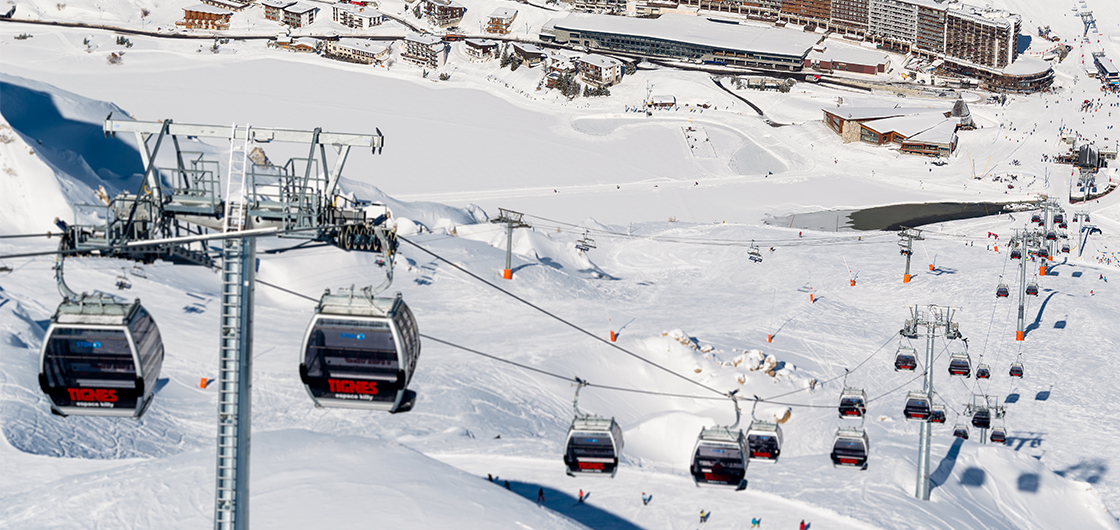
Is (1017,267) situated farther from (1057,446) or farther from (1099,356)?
(1057,446)

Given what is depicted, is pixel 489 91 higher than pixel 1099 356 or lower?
higher

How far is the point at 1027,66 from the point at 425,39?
182ft

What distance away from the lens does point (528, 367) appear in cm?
4316

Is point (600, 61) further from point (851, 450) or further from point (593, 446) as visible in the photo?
point (593, 446)

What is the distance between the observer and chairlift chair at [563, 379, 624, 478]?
875 inches

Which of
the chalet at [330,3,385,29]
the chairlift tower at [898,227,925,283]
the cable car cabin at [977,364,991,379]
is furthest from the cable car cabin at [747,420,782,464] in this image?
the chalet at [330,3,385,29]

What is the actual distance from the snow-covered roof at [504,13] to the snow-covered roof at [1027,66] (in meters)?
47.0

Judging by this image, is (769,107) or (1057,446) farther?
(769,107)

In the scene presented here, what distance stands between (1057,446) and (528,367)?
18.1 meters

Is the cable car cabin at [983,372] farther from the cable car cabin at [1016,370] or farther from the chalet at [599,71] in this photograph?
the chalet at [599,71]

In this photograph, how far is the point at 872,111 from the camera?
100m

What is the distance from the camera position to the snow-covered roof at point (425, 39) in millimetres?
110000

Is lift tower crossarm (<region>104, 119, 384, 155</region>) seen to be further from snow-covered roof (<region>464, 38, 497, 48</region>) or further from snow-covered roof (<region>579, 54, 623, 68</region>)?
snow-covered roof (<region>464, 38, 497, 48</region>)

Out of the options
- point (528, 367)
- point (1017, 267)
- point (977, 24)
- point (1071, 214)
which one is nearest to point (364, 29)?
point (977, 24)
